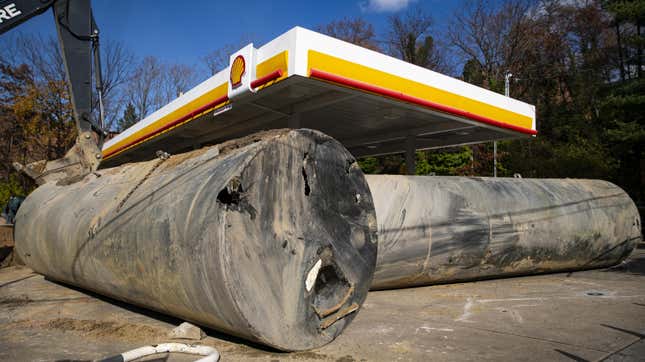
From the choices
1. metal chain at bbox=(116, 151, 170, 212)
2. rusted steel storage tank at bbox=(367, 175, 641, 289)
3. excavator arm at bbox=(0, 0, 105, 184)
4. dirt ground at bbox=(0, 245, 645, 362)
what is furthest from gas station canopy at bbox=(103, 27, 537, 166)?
dirt ground at bbox=(0, 245, 645, 362)

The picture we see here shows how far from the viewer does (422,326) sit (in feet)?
13.4

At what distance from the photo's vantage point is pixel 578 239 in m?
6.80

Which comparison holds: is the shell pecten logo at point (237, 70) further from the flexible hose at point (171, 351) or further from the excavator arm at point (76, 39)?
the flexible hose at point (171, 351)

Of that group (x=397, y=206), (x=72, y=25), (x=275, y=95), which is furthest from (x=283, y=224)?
(x=72, y=25)

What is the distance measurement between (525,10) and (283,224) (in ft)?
108

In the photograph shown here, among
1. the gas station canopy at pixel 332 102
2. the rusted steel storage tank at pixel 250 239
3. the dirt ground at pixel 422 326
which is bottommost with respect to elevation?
the dirt ground at pixel 422 326

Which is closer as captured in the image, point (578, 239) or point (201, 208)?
point (201, 208)

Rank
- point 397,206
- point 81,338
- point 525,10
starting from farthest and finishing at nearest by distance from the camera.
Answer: point 525,10 → point 397,206 → point 81,338

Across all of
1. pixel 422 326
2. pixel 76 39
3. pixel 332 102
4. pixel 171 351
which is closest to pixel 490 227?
pixel 422 326

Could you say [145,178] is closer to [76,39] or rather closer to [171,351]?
[171,351]

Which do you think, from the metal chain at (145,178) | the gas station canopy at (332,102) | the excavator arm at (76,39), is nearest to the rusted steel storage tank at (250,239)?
the metal chain at (145,178)

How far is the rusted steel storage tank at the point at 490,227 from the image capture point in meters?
5.60

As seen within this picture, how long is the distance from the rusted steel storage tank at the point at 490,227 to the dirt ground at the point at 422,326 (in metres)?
0.33

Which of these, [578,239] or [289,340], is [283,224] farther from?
[578,239]
